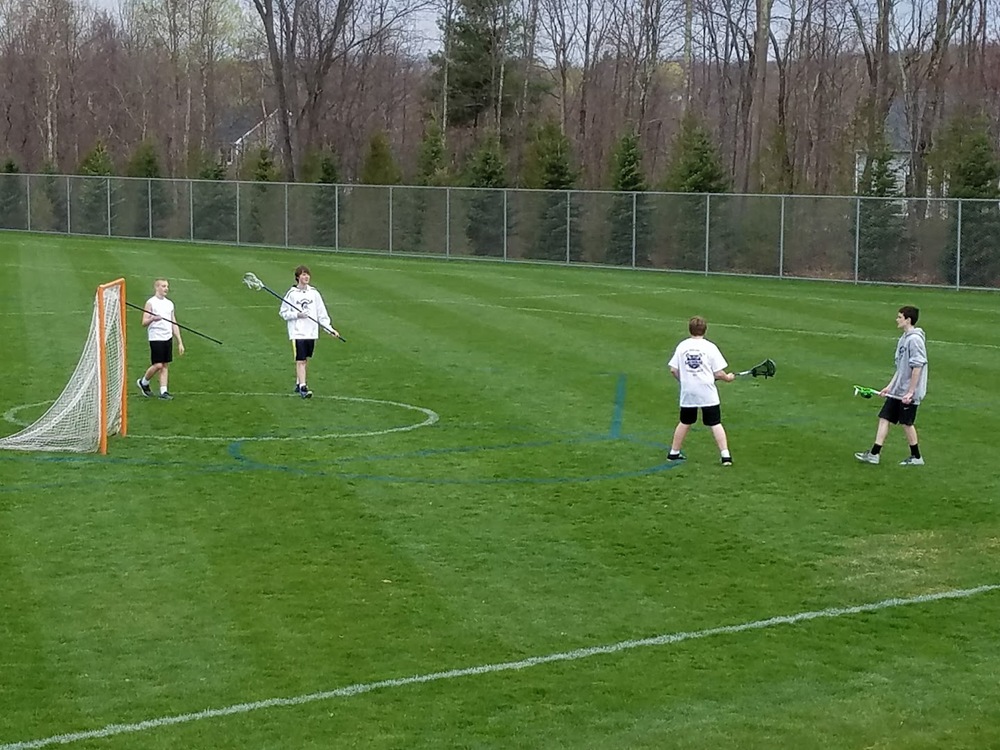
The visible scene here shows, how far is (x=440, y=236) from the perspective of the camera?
48.8m

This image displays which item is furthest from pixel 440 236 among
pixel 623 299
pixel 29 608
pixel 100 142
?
pixel 29 608

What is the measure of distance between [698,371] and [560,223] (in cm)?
3225

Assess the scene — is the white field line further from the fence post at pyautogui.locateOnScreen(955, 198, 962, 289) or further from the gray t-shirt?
the fence post at pyautogui.locateOnScreen(955, 198, 962, 289)

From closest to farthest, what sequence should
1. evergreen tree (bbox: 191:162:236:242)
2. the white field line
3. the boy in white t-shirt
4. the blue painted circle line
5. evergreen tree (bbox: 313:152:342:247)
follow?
the white field line, the boy in white t-shirt, the blue painted circle line, evergreen tree (bbox: 313:152:342:247), evergreen tree (bbox: 191:162:236:242)

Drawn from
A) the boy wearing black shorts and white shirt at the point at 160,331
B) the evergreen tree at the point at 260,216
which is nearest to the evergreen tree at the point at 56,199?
the evergreen tree at the point at 260,216

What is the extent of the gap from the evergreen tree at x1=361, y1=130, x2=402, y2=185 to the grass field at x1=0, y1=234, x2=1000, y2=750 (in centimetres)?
3360

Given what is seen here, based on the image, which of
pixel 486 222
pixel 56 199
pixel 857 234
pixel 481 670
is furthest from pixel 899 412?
pixel 56 199

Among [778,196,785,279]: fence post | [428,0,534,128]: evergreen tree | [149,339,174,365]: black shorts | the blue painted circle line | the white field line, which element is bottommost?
the white field line

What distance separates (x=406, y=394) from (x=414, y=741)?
1162cm

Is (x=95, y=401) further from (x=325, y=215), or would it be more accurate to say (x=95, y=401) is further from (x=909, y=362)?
(x=325, y=215)

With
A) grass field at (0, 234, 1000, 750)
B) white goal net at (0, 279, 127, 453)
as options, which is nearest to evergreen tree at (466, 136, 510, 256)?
grass field at (0, 234, 1000, 750)

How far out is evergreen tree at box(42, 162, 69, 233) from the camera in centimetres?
5838

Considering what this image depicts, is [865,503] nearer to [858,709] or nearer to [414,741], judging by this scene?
[858,709]

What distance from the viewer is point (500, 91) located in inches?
2685
